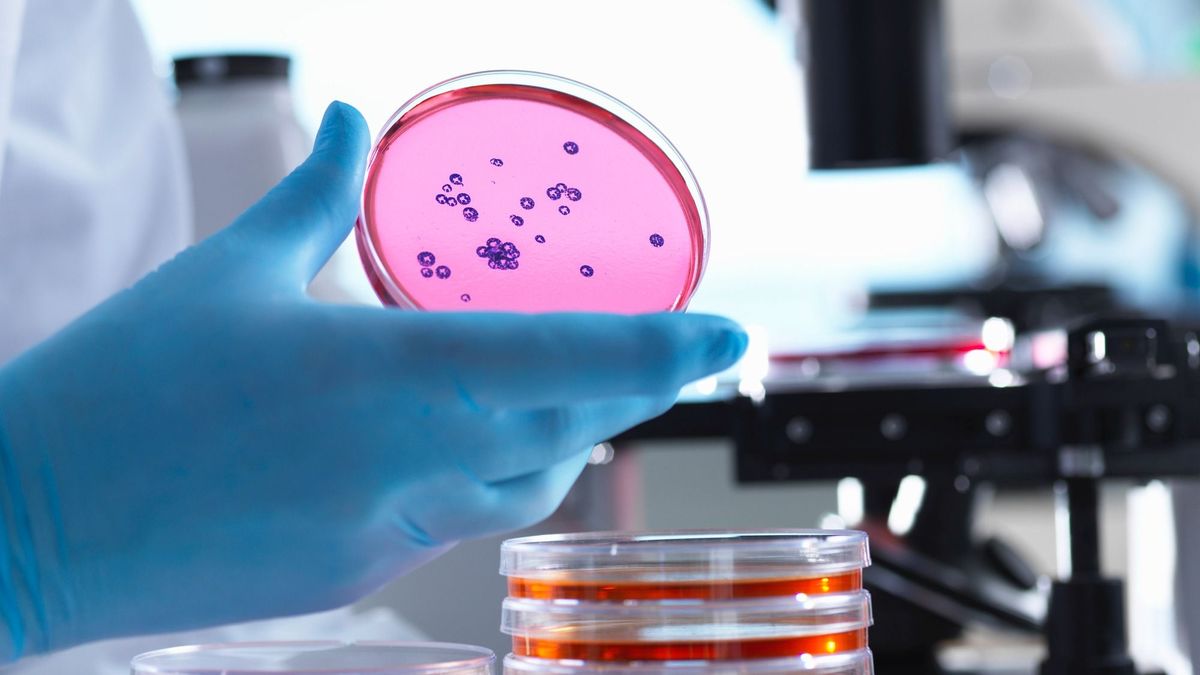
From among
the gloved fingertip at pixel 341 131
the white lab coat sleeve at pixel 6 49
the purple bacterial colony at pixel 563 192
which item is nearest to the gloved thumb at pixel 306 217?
the gloved fingertip at pixel 341 131

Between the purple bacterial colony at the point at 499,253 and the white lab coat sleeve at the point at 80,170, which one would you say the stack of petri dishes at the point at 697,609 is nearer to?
the purple bacterial colony at the point at 499,253

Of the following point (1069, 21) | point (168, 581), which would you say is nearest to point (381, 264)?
point (168, 581)

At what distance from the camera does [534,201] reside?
0.77m

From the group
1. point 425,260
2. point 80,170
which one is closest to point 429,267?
point 425,260

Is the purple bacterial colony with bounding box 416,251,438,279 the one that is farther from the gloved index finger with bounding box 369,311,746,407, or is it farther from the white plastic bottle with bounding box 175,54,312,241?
the white plastic bottle with bounding box 175,54,312,241

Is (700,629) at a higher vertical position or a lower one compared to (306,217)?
lower

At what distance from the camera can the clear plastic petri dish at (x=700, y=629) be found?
2.09ft

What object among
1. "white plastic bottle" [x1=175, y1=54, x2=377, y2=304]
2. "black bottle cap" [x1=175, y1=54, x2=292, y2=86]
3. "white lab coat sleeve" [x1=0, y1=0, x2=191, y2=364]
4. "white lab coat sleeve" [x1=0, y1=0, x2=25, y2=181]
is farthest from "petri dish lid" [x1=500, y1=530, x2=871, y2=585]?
"black bottle cap" [x1=175, y1=54, x2=292, y2=86]

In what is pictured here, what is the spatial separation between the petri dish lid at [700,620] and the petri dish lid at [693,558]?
0.5 inches

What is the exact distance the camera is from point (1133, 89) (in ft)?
12.4

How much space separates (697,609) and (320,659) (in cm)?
23

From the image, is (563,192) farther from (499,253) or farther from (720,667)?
(720,667)

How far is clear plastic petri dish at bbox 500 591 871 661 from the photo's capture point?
0.64 meters

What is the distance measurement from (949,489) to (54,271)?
104 centimetres
